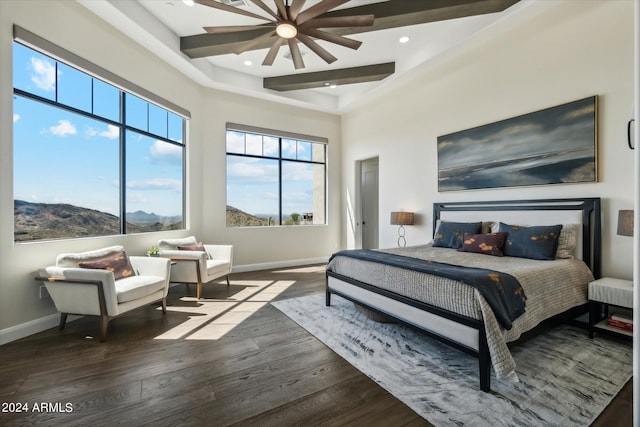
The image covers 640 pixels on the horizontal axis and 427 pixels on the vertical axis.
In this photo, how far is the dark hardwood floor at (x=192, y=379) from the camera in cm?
172

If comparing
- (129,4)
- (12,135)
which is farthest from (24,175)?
(129,4)

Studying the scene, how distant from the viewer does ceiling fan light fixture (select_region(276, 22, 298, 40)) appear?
295cm

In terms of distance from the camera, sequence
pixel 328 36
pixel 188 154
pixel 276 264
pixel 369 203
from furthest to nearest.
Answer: pixel 369 203 < pixel 276 264 < pixel 188 154 < pixel 328 36

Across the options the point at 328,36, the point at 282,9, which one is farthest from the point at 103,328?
the point at 328,36

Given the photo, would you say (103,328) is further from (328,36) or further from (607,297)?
(607,297)

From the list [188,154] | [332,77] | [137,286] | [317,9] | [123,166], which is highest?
[332,77]

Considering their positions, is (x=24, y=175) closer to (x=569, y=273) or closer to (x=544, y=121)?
(x=569, y=273)

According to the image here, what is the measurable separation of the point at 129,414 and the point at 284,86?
17.5 ft

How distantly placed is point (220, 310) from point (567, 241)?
4043mm

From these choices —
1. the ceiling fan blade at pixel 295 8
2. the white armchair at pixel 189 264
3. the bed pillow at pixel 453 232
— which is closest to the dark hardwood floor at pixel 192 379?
the white armchair at pixel 189 264

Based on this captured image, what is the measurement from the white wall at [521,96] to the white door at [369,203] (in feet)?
2.40

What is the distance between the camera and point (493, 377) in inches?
82.7

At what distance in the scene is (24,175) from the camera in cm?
294

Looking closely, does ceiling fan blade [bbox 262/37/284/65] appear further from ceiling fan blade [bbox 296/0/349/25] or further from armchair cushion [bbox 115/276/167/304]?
armchair cushion [bbox 115/276/167/304]
